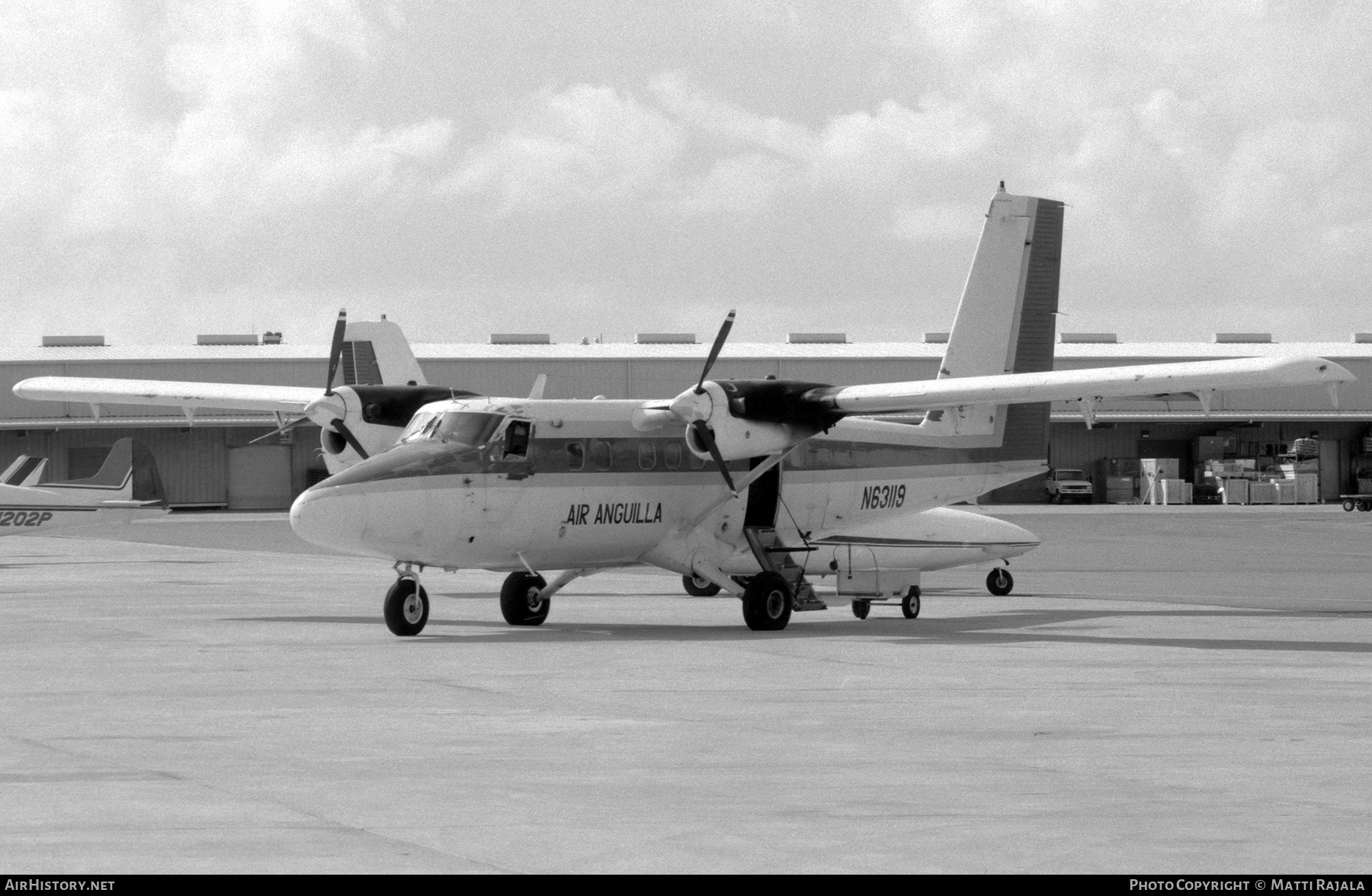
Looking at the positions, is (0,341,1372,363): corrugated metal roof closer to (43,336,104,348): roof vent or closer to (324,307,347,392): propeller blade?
(43,336,104,348): roof vent

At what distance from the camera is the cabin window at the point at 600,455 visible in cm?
2430

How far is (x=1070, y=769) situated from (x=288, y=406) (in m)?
24.2

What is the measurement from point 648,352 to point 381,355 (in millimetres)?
55945

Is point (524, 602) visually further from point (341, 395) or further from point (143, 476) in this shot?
point (143, 476)

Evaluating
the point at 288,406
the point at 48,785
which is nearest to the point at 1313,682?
the point at 48,785

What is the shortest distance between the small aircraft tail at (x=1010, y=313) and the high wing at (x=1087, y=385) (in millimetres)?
4506

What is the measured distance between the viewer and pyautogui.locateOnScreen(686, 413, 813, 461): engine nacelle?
2408cm

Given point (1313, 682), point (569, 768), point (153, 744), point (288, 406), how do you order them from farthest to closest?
point (288, 406), point (1313, 682), point (153, 744), point (569, 768)

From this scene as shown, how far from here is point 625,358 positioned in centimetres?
9019

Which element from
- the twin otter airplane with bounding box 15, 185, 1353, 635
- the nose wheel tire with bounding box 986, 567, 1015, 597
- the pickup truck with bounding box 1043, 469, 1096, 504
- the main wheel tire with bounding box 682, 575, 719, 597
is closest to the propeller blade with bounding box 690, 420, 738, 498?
the twin otter airplane with bounding box 15, 185, 1353, 635

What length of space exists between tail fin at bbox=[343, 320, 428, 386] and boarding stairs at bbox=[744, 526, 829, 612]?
47.3 ft

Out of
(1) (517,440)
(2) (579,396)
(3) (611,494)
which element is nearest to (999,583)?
(3) (611,494)

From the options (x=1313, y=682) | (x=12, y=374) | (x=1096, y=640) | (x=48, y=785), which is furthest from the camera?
(x=12, y=374)
